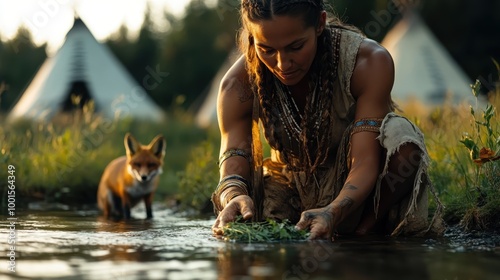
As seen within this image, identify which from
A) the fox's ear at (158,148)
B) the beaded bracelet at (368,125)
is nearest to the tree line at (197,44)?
the fox's ear at (158,148)

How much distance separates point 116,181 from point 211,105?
14.6 meters

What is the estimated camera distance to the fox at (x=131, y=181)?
25.3 ft

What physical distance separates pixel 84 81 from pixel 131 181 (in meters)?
12.5

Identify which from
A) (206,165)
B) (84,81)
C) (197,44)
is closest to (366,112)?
(206,165)

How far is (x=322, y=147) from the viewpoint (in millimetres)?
4496

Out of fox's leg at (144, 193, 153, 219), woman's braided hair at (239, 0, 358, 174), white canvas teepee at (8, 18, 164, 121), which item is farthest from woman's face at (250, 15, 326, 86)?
white canvas teepee at (8, 18, 164, 121)

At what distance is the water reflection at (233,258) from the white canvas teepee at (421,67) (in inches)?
629

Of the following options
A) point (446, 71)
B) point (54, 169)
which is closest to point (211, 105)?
point (446, 71)

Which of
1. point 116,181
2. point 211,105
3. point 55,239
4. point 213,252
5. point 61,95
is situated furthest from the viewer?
point 211,105

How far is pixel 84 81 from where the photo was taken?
20.2 metres

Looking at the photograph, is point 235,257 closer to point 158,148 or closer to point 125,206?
point 125,206

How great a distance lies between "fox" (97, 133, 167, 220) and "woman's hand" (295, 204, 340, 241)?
12.1 ft

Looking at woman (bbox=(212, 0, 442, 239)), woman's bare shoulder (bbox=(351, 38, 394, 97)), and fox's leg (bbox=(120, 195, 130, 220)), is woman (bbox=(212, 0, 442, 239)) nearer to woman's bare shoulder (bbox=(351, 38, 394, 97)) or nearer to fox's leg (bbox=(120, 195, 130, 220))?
woman's bare shoulder (bbox=(351, 38, 394, 97))

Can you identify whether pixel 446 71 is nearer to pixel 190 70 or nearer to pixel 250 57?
pixel 250 57
